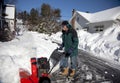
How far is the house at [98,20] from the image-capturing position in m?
30.0

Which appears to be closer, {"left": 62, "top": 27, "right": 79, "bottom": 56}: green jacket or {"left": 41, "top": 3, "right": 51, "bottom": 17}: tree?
{"left": 62, "top": 27, "right": 79, "bottom": 56}: green jacket

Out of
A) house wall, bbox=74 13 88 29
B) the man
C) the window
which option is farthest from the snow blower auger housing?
house wall, bbox=74 13 88 29

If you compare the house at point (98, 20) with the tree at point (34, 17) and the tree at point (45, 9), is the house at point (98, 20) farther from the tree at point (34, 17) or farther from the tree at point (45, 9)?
the tree at point (34, 17)

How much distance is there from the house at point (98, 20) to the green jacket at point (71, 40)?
24.1 metres

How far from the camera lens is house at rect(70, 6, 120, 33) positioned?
1182 inches

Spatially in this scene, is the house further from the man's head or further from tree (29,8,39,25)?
tree (29,8,39,25)

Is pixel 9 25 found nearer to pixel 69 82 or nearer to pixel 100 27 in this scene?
pixel 100 27

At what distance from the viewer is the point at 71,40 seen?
6.64m

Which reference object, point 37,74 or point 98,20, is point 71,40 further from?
point 98,20

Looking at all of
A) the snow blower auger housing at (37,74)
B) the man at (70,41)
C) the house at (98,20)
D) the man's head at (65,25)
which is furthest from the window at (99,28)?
the snow blower auger housing at (37,74)

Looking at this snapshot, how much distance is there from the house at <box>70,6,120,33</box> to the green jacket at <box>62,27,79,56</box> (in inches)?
947

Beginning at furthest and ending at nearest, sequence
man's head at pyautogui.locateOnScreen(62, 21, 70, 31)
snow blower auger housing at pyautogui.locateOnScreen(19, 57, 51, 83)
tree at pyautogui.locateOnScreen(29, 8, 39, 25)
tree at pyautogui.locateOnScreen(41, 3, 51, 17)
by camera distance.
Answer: tree at pyautogui.locateOnScreen(41, 3, 51, 17) < tree at pyautogui.locateOnScreen(29, 8, 39, 25) < man's head at pyautogui.locateOnScreen(62, 21, 70, 31) < snow blower auger housing at pyautogui.locateOnScreen(19, 57, 51, 83)

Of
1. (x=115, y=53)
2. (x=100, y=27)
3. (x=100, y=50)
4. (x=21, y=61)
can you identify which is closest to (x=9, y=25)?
(x=100, y=27)

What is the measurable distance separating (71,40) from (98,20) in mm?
27971
